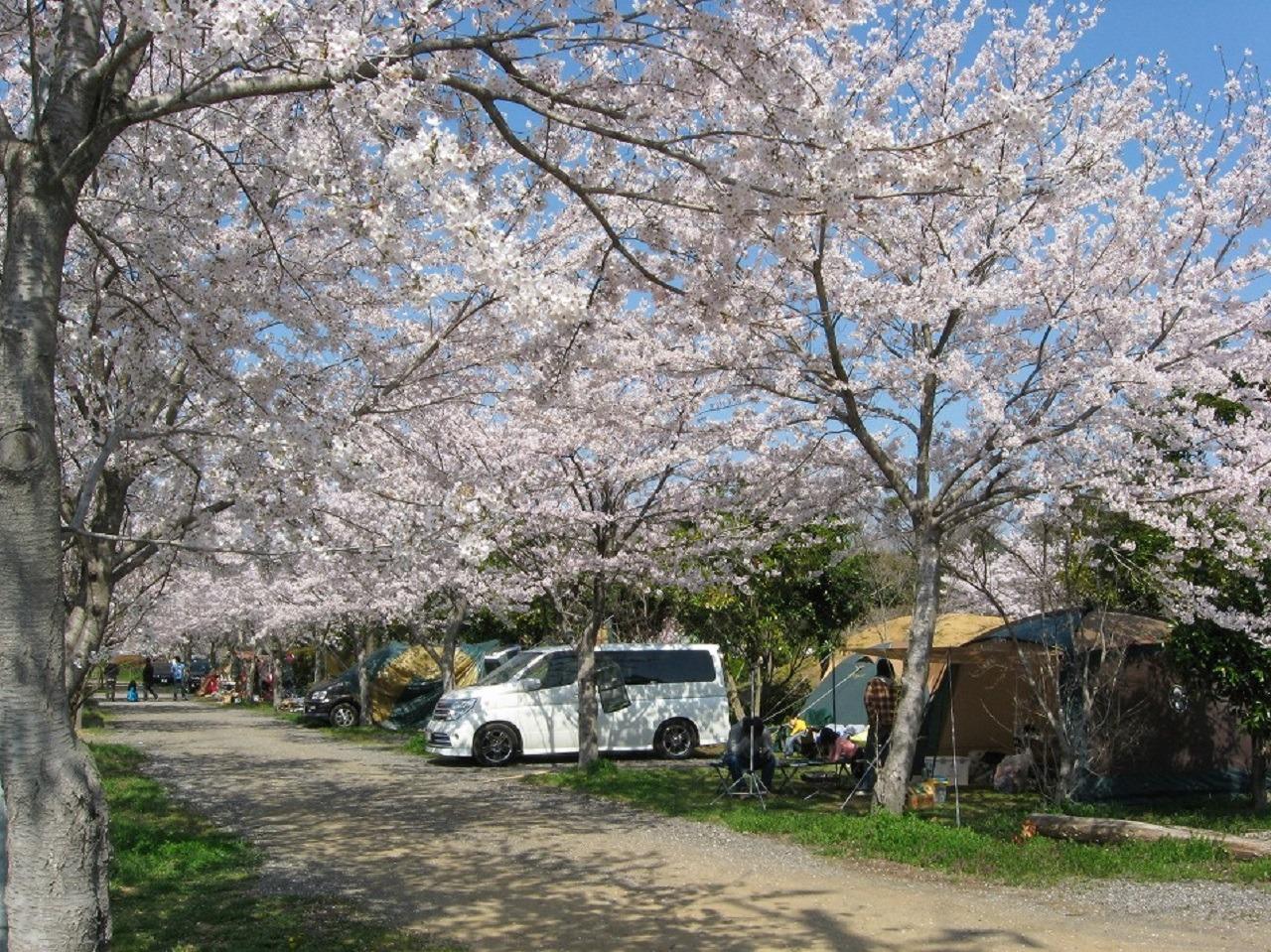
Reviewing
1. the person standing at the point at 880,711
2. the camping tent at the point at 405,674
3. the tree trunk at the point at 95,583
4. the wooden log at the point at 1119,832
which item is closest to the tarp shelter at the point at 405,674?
the camping tent at the point at 405,674

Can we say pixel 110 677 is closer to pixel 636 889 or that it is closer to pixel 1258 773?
pixel 636 889

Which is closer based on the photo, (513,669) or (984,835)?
(984,835)

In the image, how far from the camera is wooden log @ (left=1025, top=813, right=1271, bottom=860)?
28.5 ft

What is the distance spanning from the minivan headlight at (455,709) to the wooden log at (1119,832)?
354 inches

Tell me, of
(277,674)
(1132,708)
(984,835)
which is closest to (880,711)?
(1132,708)

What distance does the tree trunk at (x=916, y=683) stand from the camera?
966cm

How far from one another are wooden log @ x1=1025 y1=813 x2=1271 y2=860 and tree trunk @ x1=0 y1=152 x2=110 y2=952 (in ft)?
25.4

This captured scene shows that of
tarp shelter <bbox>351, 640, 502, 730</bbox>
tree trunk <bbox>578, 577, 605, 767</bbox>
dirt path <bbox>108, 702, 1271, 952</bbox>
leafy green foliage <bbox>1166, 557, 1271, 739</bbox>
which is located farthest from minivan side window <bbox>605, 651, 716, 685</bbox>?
tarp shelter <bbox>351, 640, 502, 730</bbox>

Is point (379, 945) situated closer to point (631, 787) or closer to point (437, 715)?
point (631, 787)

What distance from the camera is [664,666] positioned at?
17484 millimetres

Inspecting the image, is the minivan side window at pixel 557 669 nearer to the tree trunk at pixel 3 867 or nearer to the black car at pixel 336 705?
the black car at pixel 336 705

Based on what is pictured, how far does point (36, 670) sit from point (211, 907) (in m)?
3.62

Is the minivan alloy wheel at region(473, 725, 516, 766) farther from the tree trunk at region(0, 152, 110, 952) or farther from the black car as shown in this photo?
the tree trunk at region(0, 152, 110, 952)

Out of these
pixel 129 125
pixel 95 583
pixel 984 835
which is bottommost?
pixel 984 835
